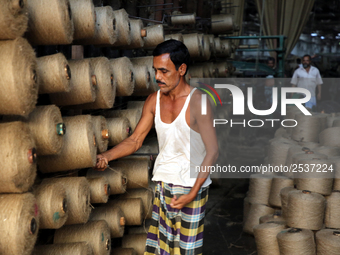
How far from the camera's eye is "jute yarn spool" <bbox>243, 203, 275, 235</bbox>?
351cm

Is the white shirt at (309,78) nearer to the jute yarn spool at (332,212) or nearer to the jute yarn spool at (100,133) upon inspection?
the jute yarn spool at (332,212)

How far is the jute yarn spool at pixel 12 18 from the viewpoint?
1.39 metres

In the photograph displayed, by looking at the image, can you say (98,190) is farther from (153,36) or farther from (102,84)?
(153,36)

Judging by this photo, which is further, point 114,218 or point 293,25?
point 293,25

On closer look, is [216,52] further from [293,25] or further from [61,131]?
[293,25]

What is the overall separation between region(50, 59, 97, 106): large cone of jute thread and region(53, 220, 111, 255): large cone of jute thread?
2.16ft

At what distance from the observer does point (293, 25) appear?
1136cm

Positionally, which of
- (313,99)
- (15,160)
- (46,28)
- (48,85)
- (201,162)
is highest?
(46,28)

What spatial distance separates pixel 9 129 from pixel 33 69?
240 mm

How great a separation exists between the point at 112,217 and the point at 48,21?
3.93 feet

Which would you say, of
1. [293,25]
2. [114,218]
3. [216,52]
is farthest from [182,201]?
[293,25]

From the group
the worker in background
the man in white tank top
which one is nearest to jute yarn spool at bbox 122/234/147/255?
the man in white tank top

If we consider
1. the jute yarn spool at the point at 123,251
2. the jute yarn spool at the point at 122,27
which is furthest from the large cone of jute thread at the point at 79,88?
the jute yarn spool at the point at 123,251

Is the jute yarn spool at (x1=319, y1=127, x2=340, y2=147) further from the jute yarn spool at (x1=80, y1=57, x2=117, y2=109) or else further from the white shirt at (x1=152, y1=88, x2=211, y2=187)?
the jute yarn spool at (x1=80, y1=57, x2=117, y2=109)
